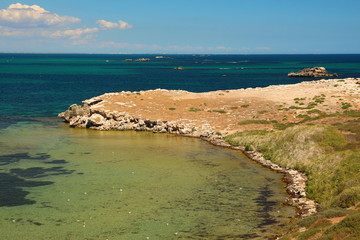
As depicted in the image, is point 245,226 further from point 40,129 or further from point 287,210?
point 40,129

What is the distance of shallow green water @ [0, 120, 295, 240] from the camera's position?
21.1 metres

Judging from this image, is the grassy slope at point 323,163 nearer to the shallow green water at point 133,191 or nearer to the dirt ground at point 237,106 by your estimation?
the shallow green water at point 133,191

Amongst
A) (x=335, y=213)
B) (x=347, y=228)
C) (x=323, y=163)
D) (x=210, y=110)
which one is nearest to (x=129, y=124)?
(x=210, y=110)

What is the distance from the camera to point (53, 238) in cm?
1991

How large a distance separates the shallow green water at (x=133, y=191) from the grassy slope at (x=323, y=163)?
2156mm

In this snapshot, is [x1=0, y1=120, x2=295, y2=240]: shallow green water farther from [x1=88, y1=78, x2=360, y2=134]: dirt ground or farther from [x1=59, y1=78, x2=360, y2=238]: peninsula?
[x1=88, y1=78, x2=360, y2=134]: dirt ground

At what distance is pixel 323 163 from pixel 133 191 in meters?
12.9

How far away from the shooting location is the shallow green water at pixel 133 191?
2112 centimetres

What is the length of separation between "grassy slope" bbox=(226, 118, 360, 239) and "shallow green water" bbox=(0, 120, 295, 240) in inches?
84.9

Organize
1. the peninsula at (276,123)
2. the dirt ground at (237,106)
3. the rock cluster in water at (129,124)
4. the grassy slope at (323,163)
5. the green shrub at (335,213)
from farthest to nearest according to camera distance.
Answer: the dirt ground at (237,106) < the rock cluster in water at (129,124) < the peninsula at (276,123) < the green shrub at (335,213) < the grassy slope at (323,163)

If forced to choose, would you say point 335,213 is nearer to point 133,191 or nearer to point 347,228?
point 347,228

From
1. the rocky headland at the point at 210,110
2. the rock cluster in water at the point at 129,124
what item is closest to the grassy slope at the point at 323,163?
the rock cluster in water at the point at 129,124

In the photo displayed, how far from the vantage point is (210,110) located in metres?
Result: 52.2

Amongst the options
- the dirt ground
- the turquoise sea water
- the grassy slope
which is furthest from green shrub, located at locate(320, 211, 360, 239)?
the dirt ground
